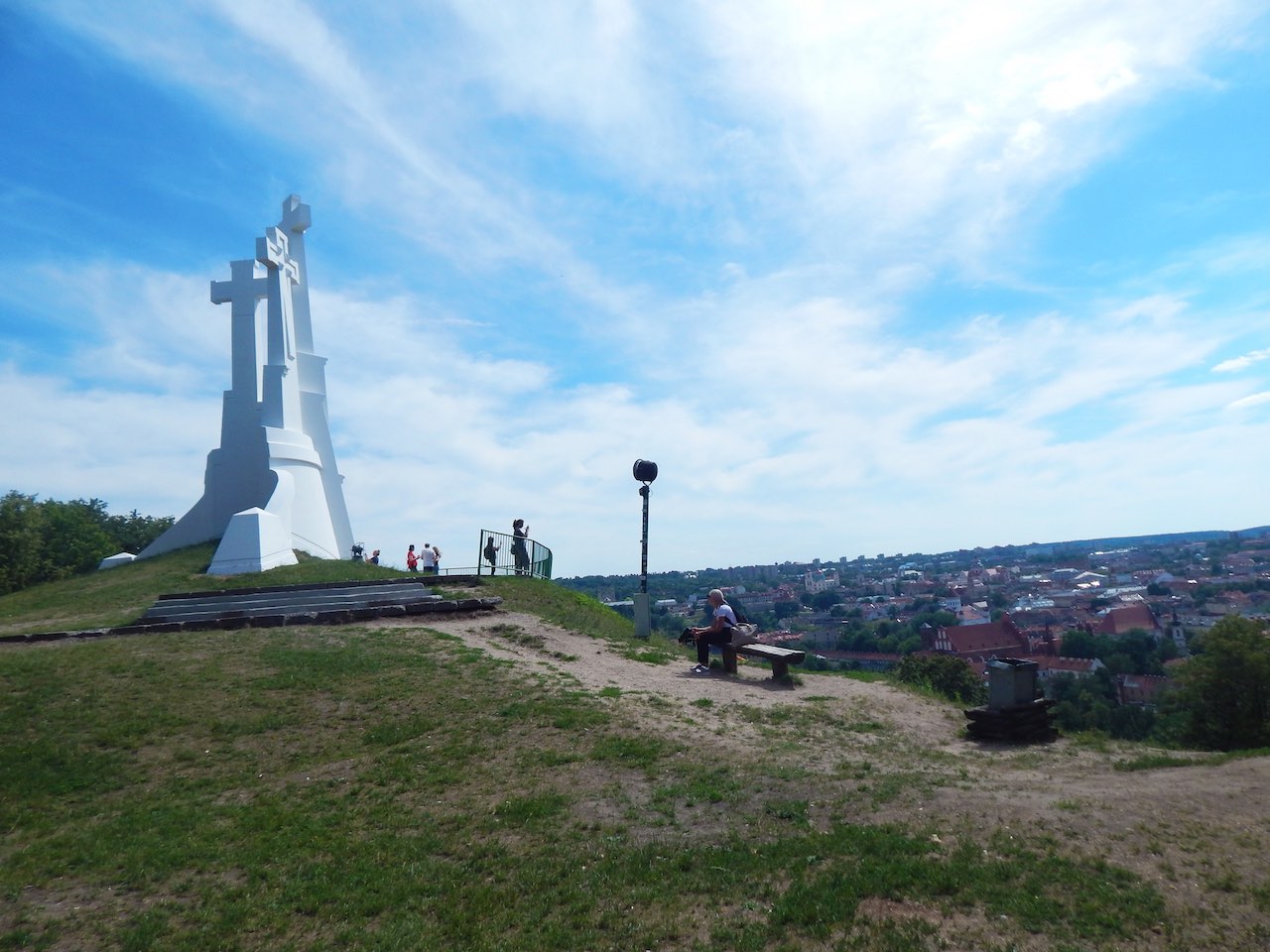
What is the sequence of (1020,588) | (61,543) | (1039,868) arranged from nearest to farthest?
(1039,868) → (61,543) → (1020,588)

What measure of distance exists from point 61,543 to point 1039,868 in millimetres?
38383

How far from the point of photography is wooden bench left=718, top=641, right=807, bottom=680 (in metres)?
11.1

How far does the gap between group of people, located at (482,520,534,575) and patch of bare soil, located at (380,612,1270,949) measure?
951cm

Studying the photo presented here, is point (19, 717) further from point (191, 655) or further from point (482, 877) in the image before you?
point (482, 877)

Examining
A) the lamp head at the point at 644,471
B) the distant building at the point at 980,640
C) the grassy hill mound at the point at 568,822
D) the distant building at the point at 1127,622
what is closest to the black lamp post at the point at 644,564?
the lamp head at the point at 644,471

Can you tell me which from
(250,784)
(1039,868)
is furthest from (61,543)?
(1039,868)

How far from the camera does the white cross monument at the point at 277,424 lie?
2692cm

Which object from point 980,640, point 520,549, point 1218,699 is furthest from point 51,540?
point 1218,699

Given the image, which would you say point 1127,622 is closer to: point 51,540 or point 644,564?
point 644,564

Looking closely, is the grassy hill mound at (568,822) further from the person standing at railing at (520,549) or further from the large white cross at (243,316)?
the large white cross at (243,316)

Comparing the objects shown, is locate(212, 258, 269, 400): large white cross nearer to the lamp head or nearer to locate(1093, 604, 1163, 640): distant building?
the lamp head

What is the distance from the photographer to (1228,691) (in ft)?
30.9

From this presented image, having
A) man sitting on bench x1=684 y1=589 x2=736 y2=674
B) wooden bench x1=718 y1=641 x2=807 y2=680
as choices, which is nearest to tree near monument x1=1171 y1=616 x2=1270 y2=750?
wooden bench x1=718 y1=641 x2=807 y2=680

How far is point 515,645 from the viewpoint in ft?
42.5
